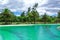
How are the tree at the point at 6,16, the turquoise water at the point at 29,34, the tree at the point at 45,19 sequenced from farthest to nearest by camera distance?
the tree at the point at 45,19 → the tree at the point at 6,16 → the turquoise water at the point at 29,34

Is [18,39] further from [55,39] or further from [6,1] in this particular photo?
[6,1]

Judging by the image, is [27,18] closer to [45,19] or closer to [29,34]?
[45,19]

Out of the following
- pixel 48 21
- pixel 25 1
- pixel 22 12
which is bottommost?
pixel 48 21

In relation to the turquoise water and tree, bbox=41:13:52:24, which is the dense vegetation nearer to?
tree, bbox=41:13:52:24

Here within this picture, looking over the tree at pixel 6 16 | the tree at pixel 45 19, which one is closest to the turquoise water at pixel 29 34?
the tree at pixel 6 16

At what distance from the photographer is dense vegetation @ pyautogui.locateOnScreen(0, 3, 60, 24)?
20516 mm

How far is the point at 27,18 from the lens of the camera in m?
22.4

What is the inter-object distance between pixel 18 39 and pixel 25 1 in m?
18.4

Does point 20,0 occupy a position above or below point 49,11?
above

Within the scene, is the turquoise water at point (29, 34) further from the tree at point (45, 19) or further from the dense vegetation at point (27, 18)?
the tree at point (45, 19)

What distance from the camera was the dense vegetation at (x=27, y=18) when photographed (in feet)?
67.3

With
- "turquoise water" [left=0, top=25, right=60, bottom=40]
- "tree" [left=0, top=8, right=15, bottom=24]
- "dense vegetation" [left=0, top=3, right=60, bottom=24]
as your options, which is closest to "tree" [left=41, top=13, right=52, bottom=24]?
"dense vegetation" [left=0, top=3, right=60, bottom=24]

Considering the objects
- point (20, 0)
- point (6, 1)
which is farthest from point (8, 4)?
point (20, 0)

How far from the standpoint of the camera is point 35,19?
23.0 m
